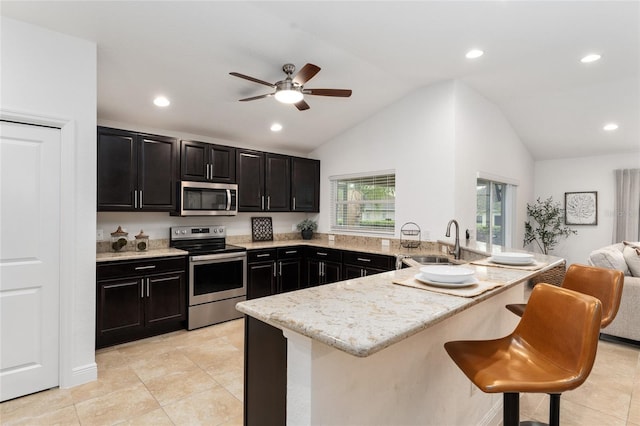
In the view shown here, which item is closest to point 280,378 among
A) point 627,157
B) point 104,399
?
point 104,399

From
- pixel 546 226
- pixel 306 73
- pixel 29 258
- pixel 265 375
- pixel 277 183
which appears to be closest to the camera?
pixel 265 375

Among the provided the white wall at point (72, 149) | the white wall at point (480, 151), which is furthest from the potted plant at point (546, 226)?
the white wall at point (72, 149)

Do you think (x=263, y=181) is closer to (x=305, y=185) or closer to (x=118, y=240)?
(x=305, y=185)

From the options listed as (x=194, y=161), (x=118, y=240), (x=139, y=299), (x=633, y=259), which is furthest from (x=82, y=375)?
(x=633, y=259)

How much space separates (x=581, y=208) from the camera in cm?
589

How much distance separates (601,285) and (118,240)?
425 centimetres

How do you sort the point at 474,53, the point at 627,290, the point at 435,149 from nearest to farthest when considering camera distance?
1. the point at 474,53
2. the point at 627,290
3. the point at 435,149

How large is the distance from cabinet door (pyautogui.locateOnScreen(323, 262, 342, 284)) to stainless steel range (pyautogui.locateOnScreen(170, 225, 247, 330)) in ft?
3.67

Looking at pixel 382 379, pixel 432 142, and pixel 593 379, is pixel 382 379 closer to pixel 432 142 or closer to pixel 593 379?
pixel 593 379

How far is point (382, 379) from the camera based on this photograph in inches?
52.4

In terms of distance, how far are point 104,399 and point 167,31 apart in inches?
112

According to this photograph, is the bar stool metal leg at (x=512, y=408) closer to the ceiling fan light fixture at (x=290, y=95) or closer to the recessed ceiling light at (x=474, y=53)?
the ceiling fan light fixture at (x=290, y=95)

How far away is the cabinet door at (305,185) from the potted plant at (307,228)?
22 centimetres

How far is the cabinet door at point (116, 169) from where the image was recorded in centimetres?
334
